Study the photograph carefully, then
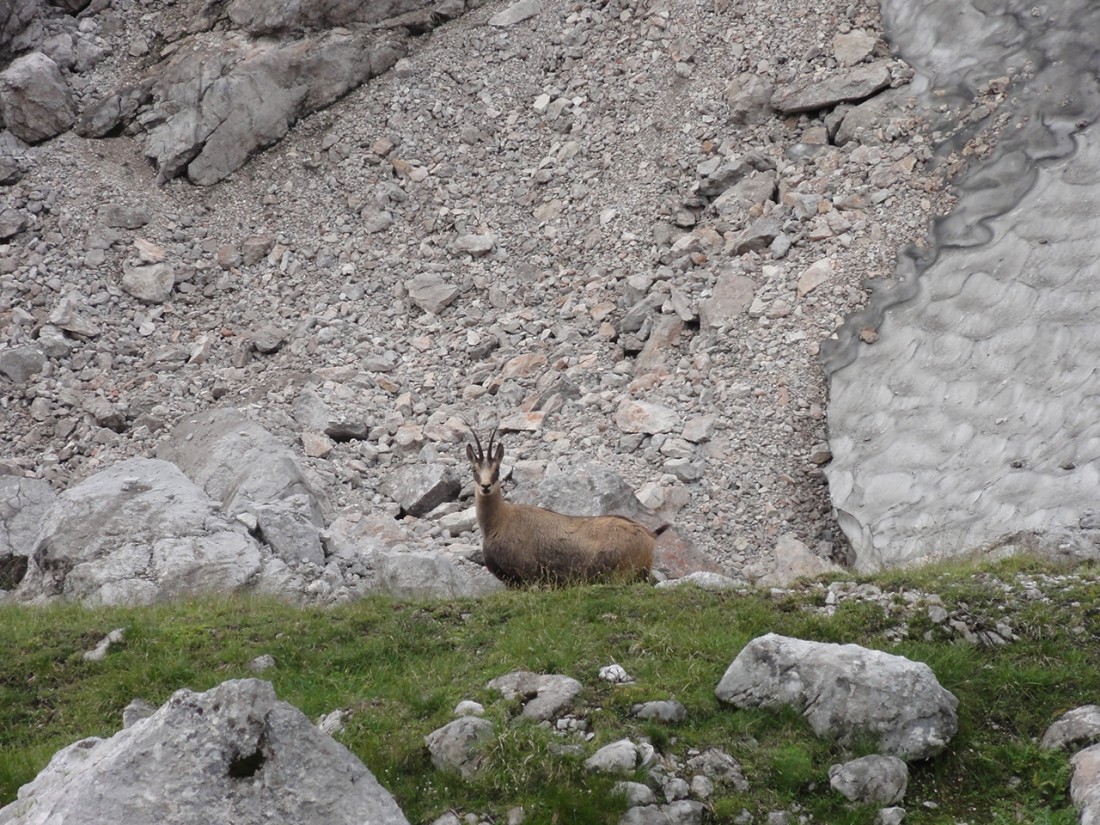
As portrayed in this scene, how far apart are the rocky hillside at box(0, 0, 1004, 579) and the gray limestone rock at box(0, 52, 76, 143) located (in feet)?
0.26

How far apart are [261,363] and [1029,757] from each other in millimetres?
20253

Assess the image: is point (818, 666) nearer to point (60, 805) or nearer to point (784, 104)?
point (60, 805)

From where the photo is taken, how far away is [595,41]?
31.6 meters

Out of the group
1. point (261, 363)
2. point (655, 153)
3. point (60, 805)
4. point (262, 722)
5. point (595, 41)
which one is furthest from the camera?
point (595, 41)

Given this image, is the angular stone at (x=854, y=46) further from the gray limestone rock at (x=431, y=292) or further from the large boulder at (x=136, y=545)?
the large boulder at (x=136, y=545)

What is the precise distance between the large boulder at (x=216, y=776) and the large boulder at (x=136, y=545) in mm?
8114

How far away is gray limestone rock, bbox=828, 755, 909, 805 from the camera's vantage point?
8492 mm

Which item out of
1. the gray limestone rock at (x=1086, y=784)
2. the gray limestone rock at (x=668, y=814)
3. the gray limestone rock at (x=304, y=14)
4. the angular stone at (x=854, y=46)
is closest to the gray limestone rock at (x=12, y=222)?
the gray limestone rock at (x=304, y=14)

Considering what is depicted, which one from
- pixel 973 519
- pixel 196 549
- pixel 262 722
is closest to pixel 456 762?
pixel 262 722

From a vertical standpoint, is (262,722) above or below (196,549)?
above

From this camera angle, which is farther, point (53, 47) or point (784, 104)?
point (53, 47)

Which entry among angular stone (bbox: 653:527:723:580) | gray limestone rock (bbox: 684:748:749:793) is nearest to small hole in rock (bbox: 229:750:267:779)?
gray limestone rock (bbox: 684:748:749:793)

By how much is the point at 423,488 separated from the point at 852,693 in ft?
40.9

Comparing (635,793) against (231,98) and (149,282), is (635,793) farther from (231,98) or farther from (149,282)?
(231,98)
